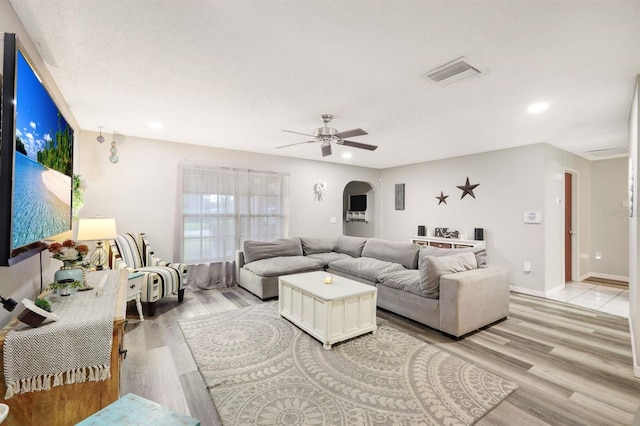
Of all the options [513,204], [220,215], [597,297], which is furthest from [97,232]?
[597,297]

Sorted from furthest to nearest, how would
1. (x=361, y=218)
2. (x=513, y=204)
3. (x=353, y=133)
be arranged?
(x=361, y=218) < (x=513, y=204) < (x=353, y=133)

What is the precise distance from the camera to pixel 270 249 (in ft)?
16.9

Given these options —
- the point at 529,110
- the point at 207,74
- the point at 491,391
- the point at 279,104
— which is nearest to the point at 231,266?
the point at 279,104

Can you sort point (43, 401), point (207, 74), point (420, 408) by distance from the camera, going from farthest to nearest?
point (207, 74)
point (420, 408)
point (43, 401)

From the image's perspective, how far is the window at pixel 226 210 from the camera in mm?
4930

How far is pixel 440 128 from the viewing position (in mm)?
3898

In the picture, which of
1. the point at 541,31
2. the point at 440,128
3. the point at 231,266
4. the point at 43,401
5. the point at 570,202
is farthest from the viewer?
the point at 570,202

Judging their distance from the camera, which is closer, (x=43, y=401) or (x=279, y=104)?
→ (x=43, y=401)

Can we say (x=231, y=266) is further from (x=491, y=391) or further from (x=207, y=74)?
(x=491, y=391)

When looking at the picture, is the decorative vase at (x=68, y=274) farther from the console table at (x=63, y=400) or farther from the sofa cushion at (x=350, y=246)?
the sofa cushion at (x=350, y=246)

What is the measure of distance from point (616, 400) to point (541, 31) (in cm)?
256

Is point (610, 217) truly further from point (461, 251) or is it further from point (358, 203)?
point (358, 203)

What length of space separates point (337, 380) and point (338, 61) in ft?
7.96

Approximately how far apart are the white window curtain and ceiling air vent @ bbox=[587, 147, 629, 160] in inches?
224
